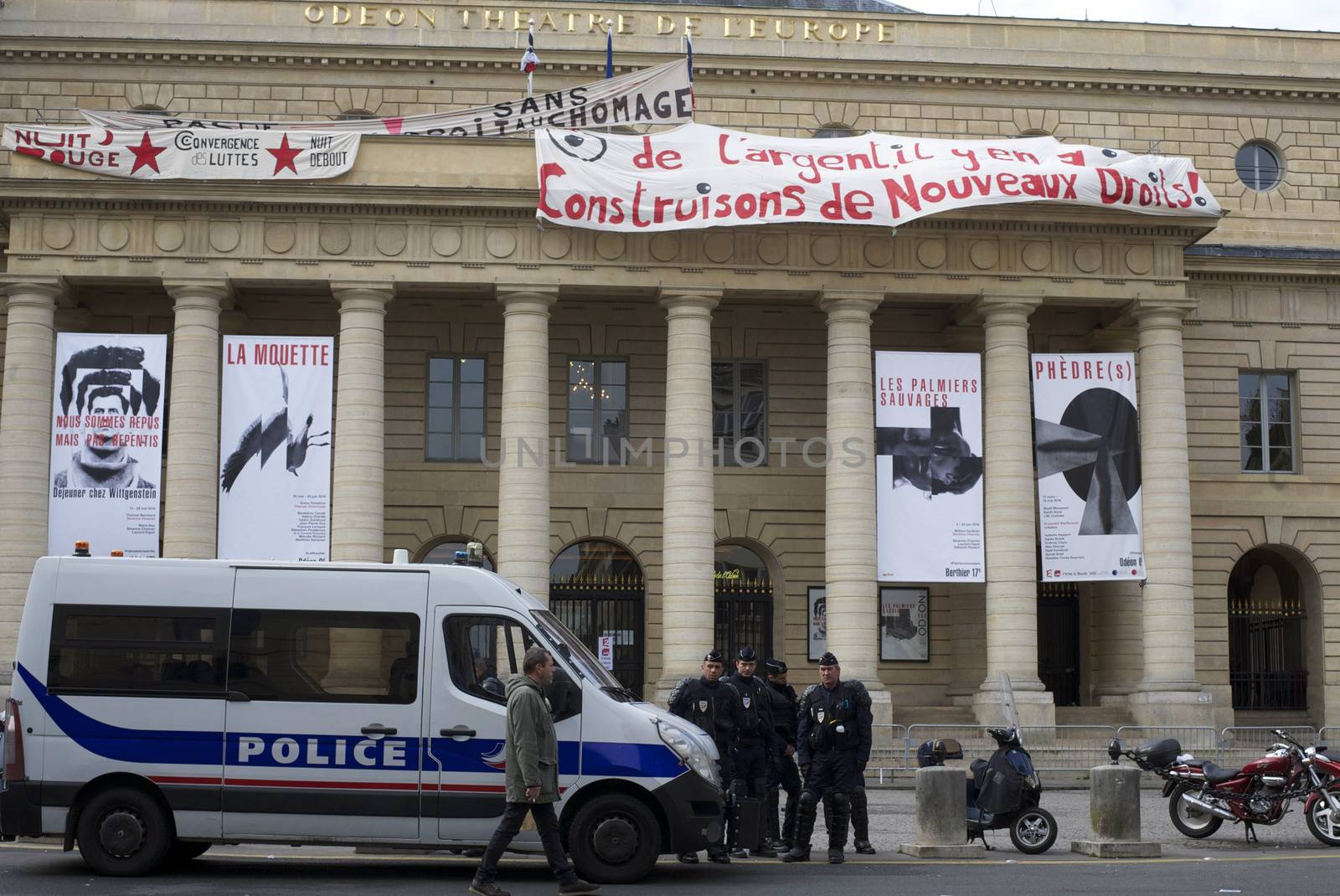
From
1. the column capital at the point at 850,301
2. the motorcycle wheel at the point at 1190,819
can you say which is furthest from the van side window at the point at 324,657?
the column capital at the point at 850,301

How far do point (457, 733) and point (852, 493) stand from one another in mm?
18276

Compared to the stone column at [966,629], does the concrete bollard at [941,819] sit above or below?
below

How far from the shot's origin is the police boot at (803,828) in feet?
55.3

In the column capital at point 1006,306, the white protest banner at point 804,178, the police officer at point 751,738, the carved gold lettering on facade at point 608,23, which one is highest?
the carved gold lettering on facade at point 608,23

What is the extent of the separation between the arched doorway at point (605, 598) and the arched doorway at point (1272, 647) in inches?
535

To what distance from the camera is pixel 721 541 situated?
121 feet

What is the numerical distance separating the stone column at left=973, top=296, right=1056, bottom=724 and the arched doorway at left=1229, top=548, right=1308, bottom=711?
25.0ft

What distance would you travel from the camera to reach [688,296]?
32625 millimetres

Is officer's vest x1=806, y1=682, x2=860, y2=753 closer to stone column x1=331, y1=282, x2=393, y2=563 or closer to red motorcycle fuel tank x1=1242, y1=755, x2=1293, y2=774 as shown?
red motorcycle fuel tank x1=1242, y1=755, x2=1293, y2=774

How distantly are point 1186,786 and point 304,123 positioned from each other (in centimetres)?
2122

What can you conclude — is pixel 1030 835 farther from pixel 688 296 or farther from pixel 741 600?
pixel 741 600

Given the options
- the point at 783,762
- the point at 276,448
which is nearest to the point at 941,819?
the point at 783,762

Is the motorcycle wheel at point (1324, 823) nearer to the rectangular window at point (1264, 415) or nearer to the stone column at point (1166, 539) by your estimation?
the stone column at point (1166, 539)

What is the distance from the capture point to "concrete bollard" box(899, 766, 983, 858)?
1720 cm
